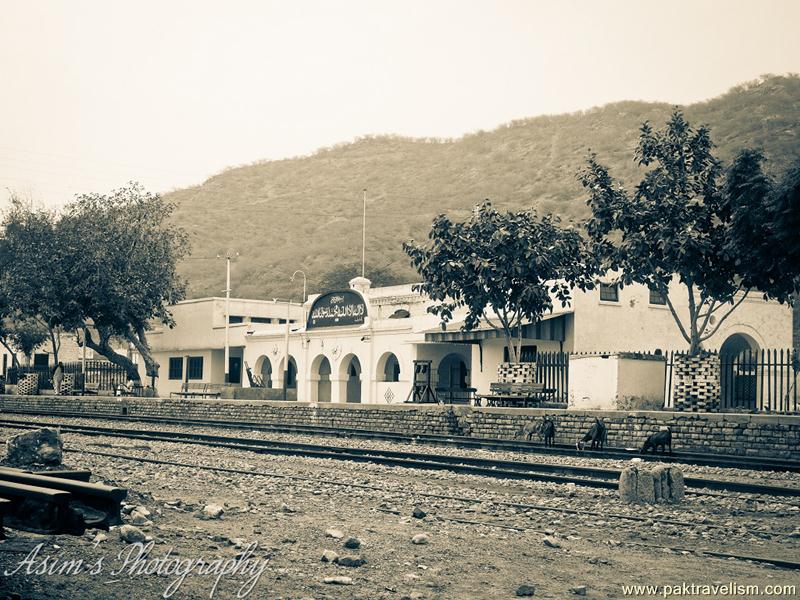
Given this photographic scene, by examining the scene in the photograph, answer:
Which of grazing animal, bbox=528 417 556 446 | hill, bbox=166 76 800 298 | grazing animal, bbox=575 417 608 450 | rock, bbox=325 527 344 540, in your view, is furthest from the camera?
hill, bbox=166 76 800 298

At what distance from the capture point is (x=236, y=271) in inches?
3762

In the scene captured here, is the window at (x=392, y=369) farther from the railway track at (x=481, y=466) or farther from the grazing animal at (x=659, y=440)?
the grazing animal at (x=659, y=440)

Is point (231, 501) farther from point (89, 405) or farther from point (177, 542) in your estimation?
point (89, 405)

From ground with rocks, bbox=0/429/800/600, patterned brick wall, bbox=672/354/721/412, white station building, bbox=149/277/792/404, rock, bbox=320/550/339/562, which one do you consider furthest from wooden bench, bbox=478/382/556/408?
rock, bbox=320/550/339/562

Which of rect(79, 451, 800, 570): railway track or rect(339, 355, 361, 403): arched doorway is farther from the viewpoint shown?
rect(339, 355, 361, 403): arched doorway

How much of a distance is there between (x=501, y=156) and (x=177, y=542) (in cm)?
11414

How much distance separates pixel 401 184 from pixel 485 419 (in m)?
97.8

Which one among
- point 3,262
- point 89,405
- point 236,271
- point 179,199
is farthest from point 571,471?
point 179,199

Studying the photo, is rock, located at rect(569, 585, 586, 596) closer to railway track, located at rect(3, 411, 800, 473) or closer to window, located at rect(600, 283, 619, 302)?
railway track, located at rect(3, 411, 800, 473)

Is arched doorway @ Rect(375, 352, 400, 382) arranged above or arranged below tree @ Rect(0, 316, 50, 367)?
below

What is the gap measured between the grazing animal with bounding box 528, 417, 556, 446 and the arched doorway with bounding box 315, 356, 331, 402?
2070 centimetres

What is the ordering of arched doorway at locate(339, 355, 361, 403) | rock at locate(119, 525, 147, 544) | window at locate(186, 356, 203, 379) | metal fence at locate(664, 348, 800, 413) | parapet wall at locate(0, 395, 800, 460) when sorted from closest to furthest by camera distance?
1. rock at locate(119, 525, 147, 544)
2. parapet wall at locate(0, 395, 800, 460)
3. metal fence at locate(664, 348, 800, 413)
4. arched doorway at locate(339, 355, 361, 403)
5. window at locate(186, 356, 203, 379)

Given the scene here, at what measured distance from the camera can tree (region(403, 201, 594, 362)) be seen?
29625 millimetres

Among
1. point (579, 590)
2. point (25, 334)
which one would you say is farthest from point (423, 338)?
point (25, 334)
